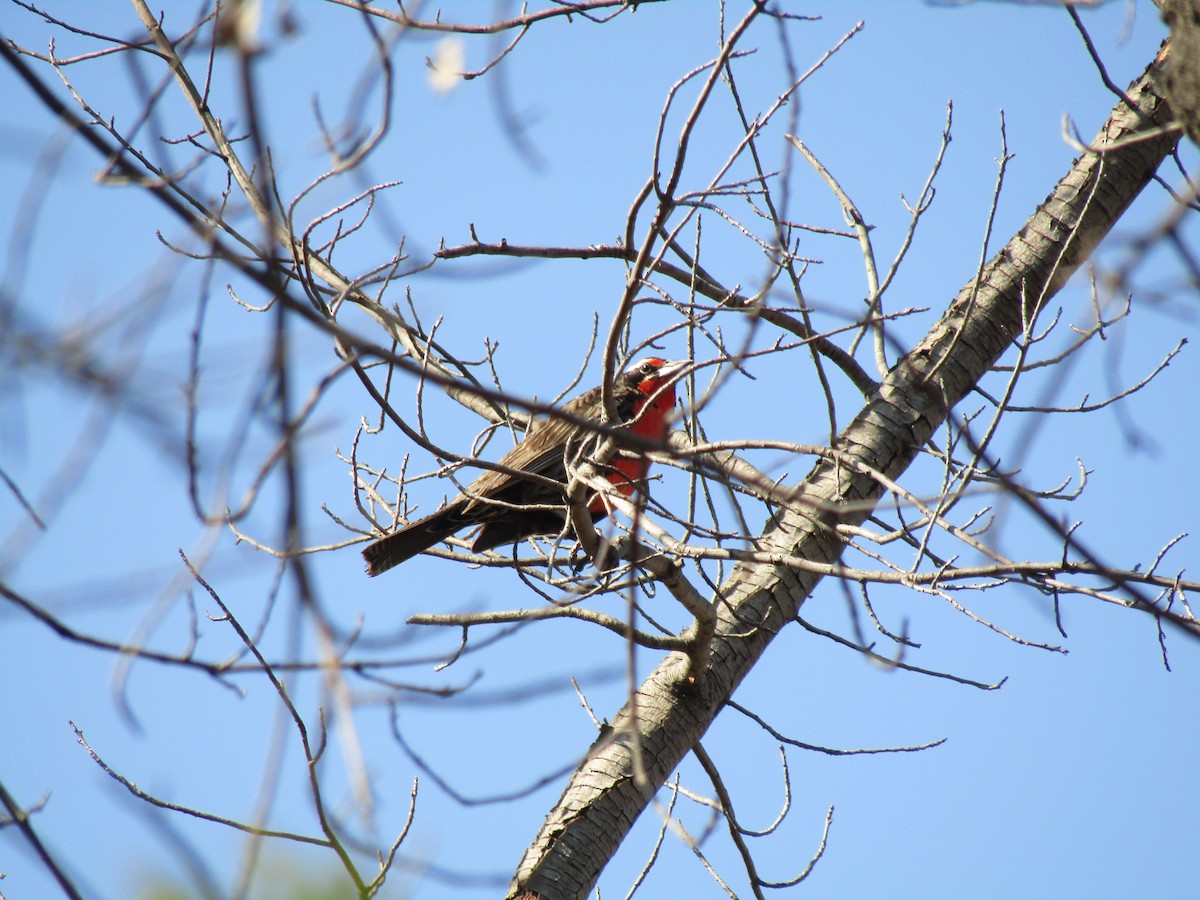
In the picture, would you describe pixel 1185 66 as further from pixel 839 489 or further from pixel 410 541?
pixel 410 541

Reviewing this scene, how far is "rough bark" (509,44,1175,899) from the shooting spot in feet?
12.2

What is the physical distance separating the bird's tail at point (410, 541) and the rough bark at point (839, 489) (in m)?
1.37

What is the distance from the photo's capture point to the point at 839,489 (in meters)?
3.87

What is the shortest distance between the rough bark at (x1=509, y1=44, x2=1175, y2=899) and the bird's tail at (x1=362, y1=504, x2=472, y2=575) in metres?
1.37

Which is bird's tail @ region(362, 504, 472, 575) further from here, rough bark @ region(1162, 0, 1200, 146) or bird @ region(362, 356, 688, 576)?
rough bark @ region(1162, 0, 1200, 146)

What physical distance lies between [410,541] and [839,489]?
2.05m

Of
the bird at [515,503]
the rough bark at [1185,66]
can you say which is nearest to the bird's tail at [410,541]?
the bird at [515,503]

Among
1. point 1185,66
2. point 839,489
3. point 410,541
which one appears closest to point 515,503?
point 410,541

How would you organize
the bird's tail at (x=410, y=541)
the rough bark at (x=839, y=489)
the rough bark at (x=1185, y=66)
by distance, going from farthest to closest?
the bird's tail at (x=410, y=541) < the rough bark at (x=839, y=489) < the rough bark at (x=1185, y=66)

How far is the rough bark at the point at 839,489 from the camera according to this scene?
373cm

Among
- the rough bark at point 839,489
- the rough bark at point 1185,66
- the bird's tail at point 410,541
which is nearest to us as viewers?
the rough bark at point 1185,66

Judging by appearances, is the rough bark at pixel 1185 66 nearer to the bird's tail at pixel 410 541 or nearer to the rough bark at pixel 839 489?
the rough bark at pixel 839 489

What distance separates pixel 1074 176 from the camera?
14.2 feet

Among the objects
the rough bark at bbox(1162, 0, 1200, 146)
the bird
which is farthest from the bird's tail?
the rough bark at bbox(1162, 0, 1200, 146)
